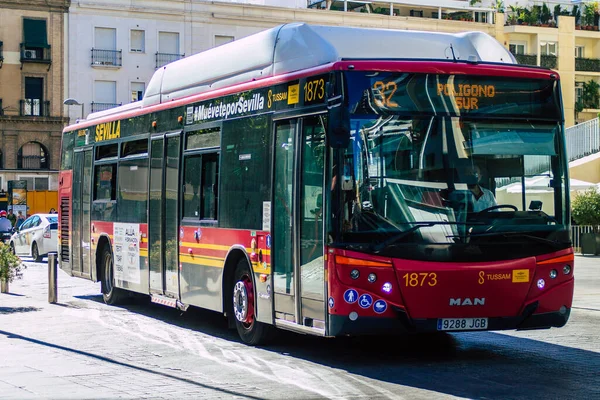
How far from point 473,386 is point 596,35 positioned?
70278 mm

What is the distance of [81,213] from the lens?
19797 mm

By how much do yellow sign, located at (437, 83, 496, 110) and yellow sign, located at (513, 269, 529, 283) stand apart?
1.66 metres

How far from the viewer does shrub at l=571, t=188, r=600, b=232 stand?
33.8 meters

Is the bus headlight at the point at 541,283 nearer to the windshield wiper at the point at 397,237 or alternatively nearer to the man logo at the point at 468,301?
the man logo at the point at 468,301

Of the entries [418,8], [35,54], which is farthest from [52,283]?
[418,8]

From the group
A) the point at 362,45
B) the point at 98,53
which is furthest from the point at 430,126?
the point at 98,53

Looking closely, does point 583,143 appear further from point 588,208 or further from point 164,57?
point 164,57

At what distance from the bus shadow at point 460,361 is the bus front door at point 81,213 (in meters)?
4.75

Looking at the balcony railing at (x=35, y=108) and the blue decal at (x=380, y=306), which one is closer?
the blue decal at (x=380, y=306)

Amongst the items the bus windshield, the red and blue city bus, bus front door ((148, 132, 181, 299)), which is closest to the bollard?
bus front door ((148, 132, 181, 299))

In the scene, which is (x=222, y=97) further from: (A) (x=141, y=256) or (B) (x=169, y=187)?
(A) (x=141, y=256)

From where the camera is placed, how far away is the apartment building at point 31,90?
61.5m

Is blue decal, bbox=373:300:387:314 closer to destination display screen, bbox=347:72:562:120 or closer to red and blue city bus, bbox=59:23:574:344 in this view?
red and blue city bus, bbox=59:23:574:344

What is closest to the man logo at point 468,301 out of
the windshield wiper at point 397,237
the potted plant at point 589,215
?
the windshield wiper at point 397,237
